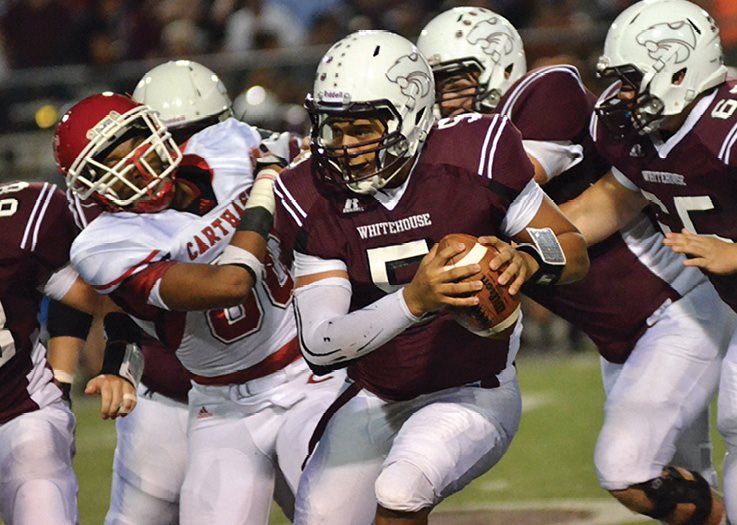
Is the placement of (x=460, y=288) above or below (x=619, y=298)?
above

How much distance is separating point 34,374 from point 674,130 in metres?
2.12

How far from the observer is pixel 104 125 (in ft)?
13.3

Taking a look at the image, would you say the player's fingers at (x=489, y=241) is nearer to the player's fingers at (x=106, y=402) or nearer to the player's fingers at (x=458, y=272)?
the player's fingers at (x=458, y=272)

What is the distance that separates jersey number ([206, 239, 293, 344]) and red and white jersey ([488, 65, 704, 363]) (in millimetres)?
849

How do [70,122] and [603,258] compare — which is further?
[603,258]

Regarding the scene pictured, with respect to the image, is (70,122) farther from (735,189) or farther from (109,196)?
(735,189)

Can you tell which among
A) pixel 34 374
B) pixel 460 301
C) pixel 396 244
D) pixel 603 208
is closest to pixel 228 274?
pixel 396 244

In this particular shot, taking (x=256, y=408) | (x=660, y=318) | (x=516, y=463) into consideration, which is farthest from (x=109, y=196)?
(x=516, y=463)

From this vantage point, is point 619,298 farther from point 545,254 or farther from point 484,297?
point 484,297

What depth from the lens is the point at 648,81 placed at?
427 cm

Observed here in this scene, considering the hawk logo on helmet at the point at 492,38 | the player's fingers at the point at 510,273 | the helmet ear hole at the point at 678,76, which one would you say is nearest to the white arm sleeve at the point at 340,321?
the player's fingers at the point at 510,273

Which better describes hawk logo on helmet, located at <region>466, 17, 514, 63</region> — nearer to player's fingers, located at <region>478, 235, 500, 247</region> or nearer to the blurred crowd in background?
player's fingers, located at <region>478, 235, 500, 247</region>

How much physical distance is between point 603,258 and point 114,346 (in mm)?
1633

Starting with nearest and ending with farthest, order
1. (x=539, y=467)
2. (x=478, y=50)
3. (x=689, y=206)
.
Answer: (x=689, y=206) < (x=478, y=50) < (x=539, y=467)
